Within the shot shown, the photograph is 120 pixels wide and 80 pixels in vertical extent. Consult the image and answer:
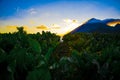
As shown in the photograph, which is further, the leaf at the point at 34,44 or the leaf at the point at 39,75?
the leaf at the point at 34,44

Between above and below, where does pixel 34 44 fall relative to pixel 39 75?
above

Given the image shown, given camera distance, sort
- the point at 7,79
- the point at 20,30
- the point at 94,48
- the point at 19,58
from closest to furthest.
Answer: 1. the point at 7,79
2. the point at 19,58
3. the point at 20,30
4. the point at 94,48

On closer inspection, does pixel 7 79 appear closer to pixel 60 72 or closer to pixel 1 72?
pixel 1 72

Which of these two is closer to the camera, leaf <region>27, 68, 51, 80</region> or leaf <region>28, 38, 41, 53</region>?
leaf <region>27, 68, 51, 80</region>

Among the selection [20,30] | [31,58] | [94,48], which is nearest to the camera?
[31,58]

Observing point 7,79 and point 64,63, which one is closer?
point 7,79

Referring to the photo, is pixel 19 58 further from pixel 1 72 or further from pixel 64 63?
pixel 64 63

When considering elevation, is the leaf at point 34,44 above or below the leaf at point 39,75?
above

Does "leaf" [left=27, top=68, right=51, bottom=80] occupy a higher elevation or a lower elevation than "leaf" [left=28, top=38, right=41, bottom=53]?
lower

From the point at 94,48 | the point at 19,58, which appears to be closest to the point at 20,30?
the point at 19,58

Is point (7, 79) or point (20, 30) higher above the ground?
point (20, 30)

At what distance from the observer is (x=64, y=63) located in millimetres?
2127

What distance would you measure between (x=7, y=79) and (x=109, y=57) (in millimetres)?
1191

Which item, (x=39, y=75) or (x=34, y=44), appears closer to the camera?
(x=39, y=75)
